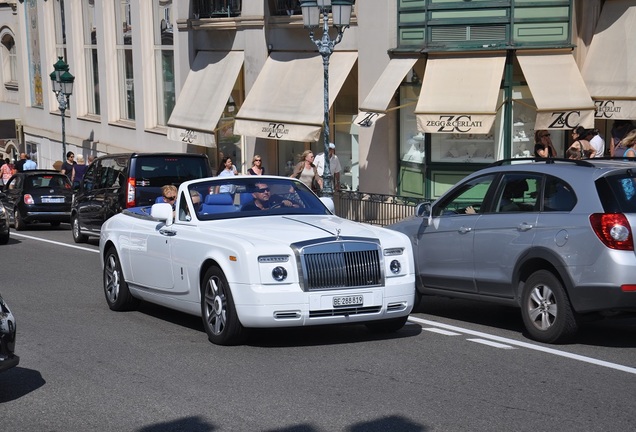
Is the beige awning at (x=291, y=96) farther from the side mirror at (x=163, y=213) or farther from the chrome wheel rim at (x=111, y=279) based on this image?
the side mirror at (x=163, y=213)

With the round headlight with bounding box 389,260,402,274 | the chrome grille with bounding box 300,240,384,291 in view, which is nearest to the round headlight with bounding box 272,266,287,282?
the chrome grille with bounding box 300,240,384,291

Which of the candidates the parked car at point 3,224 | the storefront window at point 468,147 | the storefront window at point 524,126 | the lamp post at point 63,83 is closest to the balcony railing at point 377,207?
the storefront window at point 468,147

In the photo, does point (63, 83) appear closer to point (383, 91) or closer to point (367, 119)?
point (367, 119)

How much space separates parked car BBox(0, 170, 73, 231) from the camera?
87.8 ft

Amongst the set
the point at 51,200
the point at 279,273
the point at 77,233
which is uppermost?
the point at 279,273

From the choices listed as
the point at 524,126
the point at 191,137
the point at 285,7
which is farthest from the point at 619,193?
the point at 191,137

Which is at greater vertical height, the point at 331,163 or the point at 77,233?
the point at 331,163

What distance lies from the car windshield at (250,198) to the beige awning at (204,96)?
1852cm

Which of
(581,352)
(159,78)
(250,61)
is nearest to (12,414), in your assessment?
(581,352)

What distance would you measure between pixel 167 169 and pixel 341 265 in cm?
1129

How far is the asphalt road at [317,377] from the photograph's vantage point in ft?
24.4

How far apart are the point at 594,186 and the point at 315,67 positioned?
1753 cm

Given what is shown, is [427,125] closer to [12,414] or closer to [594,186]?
[594,186]

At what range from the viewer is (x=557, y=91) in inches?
857
